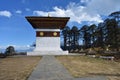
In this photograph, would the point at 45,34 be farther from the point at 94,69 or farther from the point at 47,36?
the point at 94,69

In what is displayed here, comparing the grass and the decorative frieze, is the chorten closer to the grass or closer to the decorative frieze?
the decorative frieze

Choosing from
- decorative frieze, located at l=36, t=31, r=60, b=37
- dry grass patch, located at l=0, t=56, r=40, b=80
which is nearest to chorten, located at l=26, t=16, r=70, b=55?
decorative frieze, located at l=36, t=31, r=60, b=37

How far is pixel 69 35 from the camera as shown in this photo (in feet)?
246

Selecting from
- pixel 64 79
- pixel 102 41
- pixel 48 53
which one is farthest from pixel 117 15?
pixel 64 79

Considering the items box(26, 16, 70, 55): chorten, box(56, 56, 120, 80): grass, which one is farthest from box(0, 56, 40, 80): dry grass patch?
box(26, 16, 70, 55): chorten

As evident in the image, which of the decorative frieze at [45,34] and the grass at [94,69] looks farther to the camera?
the decorative frieze at [45,34]

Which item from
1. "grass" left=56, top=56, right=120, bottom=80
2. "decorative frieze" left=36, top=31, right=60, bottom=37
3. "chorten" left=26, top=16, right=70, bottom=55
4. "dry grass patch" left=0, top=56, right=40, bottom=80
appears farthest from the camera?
"decorative frieze" left=36, top=31, right=60, bottom=37

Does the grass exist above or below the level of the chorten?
below

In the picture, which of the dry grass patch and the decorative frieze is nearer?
the dry grass patch

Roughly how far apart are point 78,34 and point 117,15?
24088 millimetres

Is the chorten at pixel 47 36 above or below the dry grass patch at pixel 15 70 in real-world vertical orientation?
above

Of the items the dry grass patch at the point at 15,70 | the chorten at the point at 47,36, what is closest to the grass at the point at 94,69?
the dry grass patch at the point at 15,70

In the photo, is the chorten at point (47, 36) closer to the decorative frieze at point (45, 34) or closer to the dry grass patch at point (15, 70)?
the decorative frieze at point (45, 34)

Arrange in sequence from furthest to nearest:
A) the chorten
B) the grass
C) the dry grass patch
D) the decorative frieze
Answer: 1. the decorative frieze
2. the chorten
3. the grass
4. the dry grass patch
